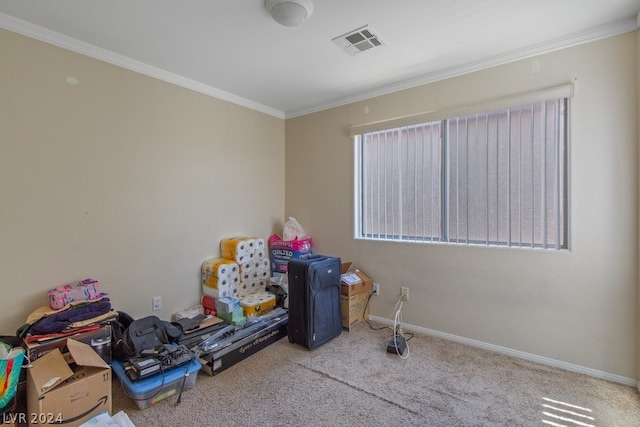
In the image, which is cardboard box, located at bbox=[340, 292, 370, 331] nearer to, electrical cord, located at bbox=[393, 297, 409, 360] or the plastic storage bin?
electrical cord, located at bbox=[393, 297, 409, 360]

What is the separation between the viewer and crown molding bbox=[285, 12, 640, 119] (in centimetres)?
205

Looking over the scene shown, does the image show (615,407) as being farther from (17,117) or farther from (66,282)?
(17,117)

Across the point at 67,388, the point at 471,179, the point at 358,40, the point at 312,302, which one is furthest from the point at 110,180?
the point at 471,179

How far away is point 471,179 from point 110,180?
314 centimetres

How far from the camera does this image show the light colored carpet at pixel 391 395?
176 cm

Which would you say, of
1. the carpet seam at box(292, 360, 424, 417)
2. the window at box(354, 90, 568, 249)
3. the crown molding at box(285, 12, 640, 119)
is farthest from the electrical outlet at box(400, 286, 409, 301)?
the crown molding at box(285, 12, 640, 119)

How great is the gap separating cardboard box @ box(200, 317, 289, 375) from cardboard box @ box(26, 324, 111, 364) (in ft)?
2.11

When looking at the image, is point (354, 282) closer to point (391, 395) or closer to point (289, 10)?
point (391, 395)

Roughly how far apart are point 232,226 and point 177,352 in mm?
1598

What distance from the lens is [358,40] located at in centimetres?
224

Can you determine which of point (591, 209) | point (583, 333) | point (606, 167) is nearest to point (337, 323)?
point (583, 333)

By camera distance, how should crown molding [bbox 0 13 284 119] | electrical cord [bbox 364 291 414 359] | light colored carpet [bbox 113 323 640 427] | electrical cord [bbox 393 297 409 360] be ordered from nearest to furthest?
light colored carpet [bbox 113 323 640 427] → crown molding [bbox 0 13 284 119] → electrical cord [bbox 393 297 409 360] → electrical cord [bbox 364 291 414 359]

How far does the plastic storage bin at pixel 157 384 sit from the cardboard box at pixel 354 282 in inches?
58.0

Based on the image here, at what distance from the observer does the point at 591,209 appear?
7.06 ft
